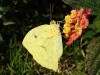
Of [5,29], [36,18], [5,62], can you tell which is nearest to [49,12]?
[36,18]

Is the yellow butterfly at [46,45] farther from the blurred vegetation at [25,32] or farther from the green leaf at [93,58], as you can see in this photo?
the green leaf at [93,58]

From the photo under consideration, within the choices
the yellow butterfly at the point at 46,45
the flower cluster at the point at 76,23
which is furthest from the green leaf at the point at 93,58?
the yellow butterfly at the point at 46,45

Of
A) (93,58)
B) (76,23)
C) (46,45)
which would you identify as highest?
(76,23)

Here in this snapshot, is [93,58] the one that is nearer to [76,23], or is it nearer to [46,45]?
[76,23]

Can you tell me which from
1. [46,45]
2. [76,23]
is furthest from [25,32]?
[76,23]

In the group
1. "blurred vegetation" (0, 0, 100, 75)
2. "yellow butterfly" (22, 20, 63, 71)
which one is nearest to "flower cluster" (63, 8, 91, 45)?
"blurred vegetation" (0, 0, 100, 75)

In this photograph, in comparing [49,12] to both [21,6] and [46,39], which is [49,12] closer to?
[21,6]
